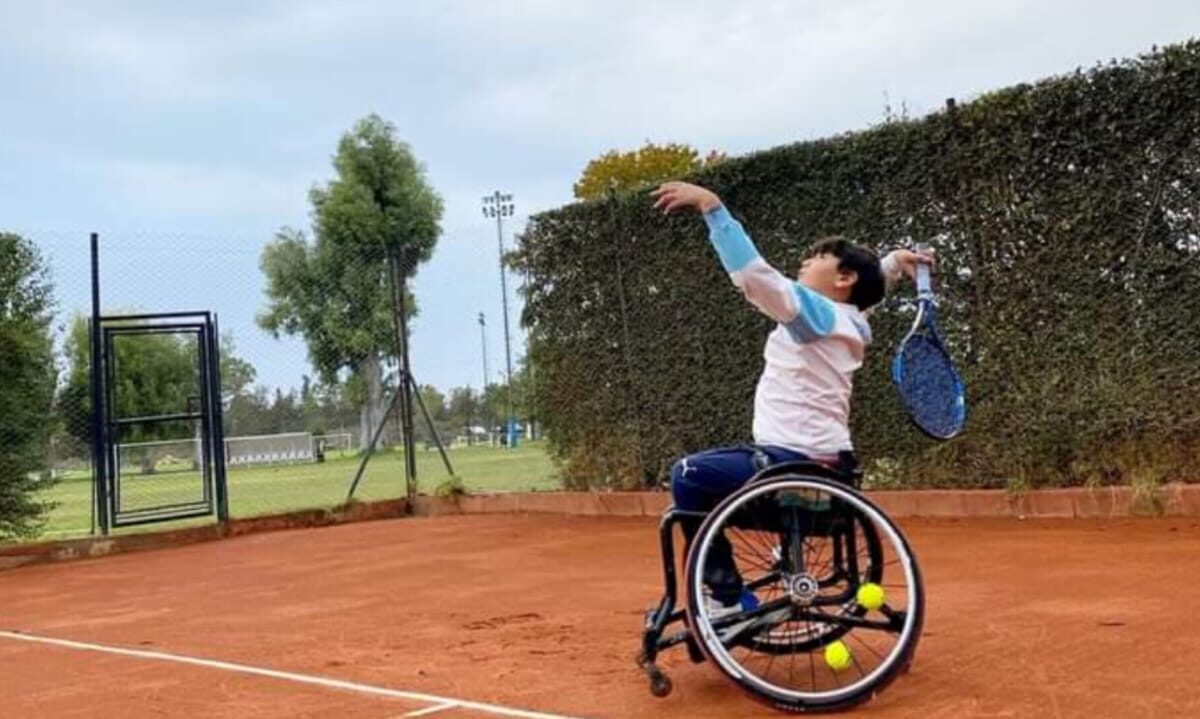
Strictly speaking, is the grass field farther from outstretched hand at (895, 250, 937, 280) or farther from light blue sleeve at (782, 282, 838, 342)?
light blue sleeve at (782, 282, 838, 342)

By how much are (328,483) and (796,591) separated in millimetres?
8978

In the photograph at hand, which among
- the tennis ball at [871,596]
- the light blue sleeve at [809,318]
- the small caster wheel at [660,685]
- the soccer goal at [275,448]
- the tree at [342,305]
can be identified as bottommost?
the small caster wheel at [660,685]

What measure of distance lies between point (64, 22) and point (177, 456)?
4168 millimetres

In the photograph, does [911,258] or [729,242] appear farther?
[911,258]

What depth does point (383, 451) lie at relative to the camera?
35.8 feet

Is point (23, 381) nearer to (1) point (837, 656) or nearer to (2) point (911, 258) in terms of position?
(2) point (911, 258)

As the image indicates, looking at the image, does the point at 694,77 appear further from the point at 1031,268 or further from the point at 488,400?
the point at 1031,268

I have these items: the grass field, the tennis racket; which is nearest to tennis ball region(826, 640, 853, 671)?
the tennis racket

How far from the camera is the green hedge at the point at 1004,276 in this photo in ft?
21.8

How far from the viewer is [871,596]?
3.01 metres

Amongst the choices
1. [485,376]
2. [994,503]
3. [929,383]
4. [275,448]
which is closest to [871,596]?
[929,383]

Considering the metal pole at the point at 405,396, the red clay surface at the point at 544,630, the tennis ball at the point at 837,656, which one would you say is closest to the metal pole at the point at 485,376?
the metal pole at the point at 405,396

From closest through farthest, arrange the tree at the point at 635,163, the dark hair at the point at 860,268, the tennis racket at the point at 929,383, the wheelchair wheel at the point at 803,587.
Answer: the wheelchair wheel at the point at 803,587, the dark hair at the point at 860,268, the tennis racket at the point at 929,383, the tree at the point at 635,163

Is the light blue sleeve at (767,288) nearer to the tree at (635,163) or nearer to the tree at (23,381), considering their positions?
the tree at (23,381)
